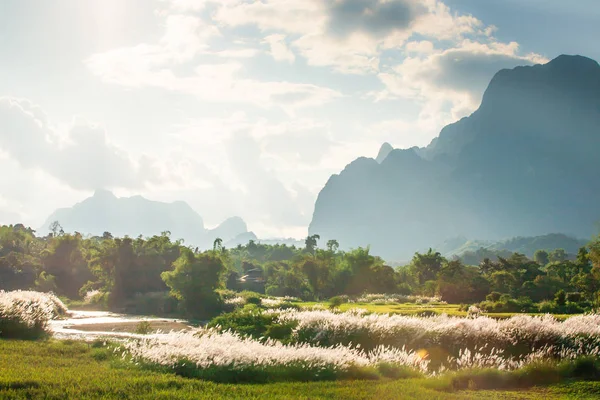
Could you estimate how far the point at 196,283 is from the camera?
51906 mm

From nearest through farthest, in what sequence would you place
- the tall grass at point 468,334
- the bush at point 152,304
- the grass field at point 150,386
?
the grass field at point 150,386
the tall grass at point 468,334
the bush at point 152,304

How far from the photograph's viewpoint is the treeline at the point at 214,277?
51750 millimetres

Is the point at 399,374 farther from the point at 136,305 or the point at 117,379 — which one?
the point at 136,305

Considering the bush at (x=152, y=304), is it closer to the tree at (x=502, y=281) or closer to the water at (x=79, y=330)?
the water at (x=79, y=330)

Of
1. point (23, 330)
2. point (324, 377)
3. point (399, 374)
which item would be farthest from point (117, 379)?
point (23, 330)

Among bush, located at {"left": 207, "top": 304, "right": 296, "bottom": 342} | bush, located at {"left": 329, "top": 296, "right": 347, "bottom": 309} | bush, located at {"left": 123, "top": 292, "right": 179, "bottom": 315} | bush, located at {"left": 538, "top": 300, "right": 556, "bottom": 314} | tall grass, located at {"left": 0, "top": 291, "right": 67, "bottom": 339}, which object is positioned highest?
tall grass, located at {"left": 0, "top": 291, "right": 67, "bottom": 339}

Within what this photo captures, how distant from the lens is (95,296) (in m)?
61.7

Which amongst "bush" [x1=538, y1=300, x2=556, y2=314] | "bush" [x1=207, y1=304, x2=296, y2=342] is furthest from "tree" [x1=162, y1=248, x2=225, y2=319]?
"bush" [x1=538, y1=300, x2=556, y2=314]

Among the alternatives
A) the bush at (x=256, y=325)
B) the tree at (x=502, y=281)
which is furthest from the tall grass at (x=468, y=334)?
the tree at (x=502, y=281)

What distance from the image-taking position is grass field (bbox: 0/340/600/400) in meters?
11.3

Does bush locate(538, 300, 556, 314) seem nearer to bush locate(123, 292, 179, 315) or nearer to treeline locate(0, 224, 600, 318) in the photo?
treeline locate(0, 224, 600, 318)

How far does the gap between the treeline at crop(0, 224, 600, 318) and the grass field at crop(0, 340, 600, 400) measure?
23.5 m

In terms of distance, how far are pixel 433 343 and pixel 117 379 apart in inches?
542

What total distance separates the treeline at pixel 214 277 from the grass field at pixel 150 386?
23527mm
